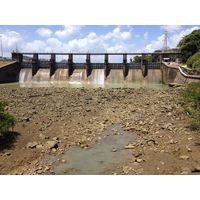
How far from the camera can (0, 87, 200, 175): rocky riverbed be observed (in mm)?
8155

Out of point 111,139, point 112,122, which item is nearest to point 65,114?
point 112,122

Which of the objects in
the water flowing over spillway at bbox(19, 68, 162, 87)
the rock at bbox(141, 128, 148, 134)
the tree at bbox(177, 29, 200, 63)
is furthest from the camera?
the tree at bbox(177, 29, 200, 63)

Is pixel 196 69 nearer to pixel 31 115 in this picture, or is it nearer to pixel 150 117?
pixel 150 117

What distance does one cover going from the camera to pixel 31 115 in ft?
50.7

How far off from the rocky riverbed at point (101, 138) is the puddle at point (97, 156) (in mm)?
190

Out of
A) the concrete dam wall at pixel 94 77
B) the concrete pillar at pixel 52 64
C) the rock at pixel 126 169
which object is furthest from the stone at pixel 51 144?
the concrete pillar at pixel 52 64

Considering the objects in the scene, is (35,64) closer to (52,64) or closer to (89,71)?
(52,64)

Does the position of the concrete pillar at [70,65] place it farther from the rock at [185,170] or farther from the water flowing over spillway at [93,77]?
the rock at [185,170]

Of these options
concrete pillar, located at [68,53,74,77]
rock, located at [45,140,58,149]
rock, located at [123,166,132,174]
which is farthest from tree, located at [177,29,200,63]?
rock, located at [123,166,132,174]

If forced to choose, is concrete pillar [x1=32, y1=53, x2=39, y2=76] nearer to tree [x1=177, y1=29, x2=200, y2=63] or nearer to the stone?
tree [x1=177, y1=29, x2=200, y2=63]

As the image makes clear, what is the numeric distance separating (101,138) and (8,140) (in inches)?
176

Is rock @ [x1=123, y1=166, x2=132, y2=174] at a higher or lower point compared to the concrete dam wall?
lower

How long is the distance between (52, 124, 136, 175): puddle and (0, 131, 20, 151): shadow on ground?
106 inches

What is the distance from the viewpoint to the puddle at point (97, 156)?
8.11 meters
